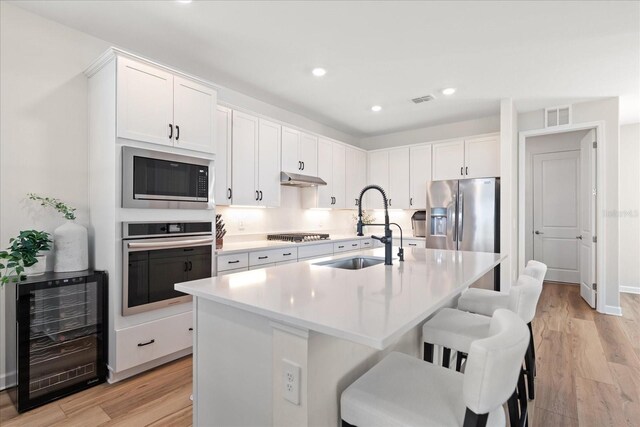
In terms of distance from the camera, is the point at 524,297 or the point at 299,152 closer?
the point at 524,297

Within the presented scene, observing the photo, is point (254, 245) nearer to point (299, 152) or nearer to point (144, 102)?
point (299, 152)

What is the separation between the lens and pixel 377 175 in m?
5.60

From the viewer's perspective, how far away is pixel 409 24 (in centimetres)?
250

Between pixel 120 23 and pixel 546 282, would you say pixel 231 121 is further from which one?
pixel 546 282

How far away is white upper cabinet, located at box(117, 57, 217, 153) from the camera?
240cm

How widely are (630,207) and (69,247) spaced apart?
289 inches

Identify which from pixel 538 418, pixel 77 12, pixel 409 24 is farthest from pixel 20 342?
pixel 409 24

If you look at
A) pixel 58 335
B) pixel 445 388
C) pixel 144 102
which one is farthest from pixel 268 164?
pixel 445 388

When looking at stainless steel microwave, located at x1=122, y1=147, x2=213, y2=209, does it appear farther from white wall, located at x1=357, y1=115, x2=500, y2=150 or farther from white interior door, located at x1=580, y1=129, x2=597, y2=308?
white interior door, located at x1=580, y1=129, x2=597, y2=308

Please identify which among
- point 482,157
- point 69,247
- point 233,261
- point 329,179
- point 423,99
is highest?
point 423,99

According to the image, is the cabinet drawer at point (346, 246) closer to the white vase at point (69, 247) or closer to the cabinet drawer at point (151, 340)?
the cabinet drawer at point (151, 340)

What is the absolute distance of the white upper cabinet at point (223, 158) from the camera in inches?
131

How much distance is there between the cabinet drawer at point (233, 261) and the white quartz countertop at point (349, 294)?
3.91 ft

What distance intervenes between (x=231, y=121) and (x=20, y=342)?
2.47 metres
